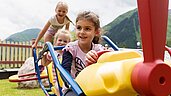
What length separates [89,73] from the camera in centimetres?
115

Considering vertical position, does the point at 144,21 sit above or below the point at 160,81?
above

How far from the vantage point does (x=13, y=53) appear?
32.0 feet

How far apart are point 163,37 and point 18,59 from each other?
9.50 m

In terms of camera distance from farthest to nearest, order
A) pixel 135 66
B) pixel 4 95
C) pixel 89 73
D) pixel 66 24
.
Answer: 1. pixel 4 95
2. pixel 66 24
3. pixel 89 73
4. pixel 135 66

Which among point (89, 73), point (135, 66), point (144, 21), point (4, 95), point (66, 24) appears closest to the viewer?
point (144, 21)

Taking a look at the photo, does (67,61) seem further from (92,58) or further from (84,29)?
(92,58)

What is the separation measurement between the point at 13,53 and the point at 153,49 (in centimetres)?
919

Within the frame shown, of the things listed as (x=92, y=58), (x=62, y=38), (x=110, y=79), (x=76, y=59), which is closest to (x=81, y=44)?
(x=76, y=59)

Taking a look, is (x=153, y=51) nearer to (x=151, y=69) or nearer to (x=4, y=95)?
(x=151, y=69)

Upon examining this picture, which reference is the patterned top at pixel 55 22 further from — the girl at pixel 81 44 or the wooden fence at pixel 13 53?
the wooden fence at pixel 13 53

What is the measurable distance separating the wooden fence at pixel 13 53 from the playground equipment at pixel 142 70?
342 inches

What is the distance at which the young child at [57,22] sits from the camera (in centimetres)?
295

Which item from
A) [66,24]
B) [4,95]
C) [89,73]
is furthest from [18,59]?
[89,73]

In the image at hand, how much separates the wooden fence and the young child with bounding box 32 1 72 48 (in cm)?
670
